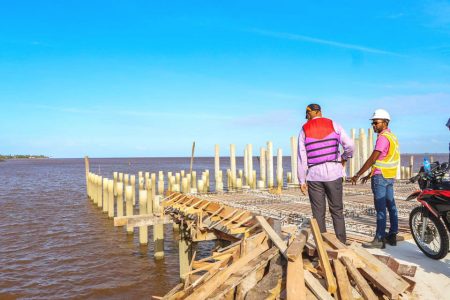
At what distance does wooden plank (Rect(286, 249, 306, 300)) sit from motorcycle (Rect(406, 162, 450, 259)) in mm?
2512

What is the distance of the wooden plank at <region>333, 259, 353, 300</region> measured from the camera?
11.2 feet

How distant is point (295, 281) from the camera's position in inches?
136

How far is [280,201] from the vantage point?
501 inches

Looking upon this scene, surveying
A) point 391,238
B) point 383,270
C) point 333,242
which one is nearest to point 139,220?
point 391,238

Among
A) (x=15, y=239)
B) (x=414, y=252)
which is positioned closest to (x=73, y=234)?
(x=15, y=239)

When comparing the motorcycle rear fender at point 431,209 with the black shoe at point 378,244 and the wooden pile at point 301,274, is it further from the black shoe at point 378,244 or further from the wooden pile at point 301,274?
the wooden pile at point 301,274

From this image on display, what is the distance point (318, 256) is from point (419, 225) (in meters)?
2.52

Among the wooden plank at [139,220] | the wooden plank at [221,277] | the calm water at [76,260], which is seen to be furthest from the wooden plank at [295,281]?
the wooden plank at [139,220]

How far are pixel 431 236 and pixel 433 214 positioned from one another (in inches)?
17.8

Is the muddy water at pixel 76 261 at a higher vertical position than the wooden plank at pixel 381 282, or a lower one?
lower

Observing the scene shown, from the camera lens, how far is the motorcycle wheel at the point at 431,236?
4992 millimetres

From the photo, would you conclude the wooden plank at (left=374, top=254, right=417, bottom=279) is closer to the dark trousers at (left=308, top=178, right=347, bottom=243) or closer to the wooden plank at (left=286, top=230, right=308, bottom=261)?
the wooden plank at (left=286, top=230, right=308, bottom=261)

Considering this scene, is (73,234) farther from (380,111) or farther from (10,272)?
(380,111)

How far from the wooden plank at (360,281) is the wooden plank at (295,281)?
510mm
